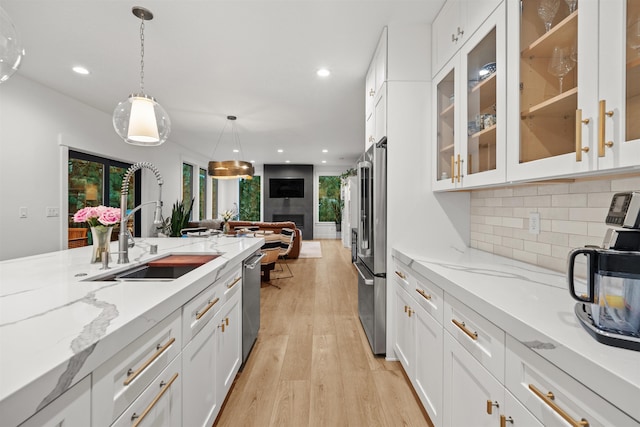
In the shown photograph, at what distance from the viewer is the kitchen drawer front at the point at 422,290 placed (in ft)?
4.76

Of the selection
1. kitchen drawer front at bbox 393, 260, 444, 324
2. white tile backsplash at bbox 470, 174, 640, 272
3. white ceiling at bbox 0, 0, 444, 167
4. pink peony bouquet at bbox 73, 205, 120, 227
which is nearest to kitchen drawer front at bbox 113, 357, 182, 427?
pink peony bouquet at bbox 73, 205, 120, 227

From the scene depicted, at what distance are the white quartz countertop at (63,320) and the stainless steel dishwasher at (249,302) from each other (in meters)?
0.70

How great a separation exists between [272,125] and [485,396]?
16.3 feet

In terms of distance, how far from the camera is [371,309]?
2.44 meters

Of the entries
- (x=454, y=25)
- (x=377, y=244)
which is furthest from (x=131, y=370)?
(x=454, y=25)

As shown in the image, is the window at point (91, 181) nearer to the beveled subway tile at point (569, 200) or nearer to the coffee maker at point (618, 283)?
the beveled subway tile at point (569, 200)

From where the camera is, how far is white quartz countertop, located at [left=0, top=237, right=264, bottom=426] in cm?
54

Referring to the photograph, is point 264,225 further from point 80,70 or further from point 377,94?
point 377,94

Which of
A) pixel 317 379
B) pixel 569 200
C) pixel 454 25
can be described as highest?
pixel 454 25

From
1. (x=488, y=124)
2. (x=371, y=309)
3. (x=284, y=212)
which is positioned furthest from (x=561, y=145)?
(x=284, y=212)

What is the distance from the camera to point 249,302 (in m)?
2.28

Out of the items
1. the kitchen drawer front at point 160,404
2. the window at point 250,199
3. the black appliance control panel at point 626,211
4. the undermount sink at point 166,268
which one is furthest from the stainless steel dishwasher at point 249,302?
the window at point 250,199

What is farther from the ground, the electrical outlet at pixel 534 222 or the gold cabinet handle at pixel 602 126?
the gold cabinet handle at pixel 602 126

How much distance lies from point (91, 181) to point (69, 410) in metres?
5.11
